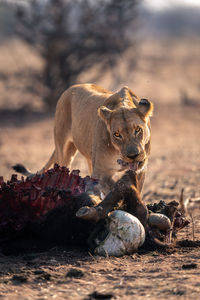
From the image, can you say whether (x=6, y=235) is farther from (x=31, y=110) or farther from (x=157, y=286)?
(x=31, y=110)

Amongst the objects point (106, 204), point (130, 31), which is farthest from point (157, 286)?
point (130, 31)

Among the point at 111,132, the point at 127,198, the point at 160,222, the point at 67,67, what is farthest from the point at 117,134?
the point at 67,67

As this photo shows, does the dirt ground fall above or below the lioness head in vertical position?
below

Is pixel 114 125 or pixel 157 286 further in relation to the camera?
pixel 114 125

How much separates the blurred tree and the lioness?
9.10 metres

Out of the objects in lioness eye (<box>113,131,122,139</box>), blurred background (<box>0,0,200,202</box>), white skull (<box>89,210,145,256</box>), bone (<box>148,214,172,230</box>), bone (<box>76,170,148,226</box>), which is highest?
blurred background (<box>0,0,200,202</box>)

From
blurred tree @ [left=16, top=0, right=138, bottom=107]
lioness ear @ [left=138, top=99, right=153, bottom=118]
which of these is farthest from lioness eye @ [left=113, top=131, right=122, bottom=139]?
blurred tree @ [left=16, top=0, right=138, bottom=107]

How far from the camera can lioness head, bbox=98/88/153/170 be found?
183 inches

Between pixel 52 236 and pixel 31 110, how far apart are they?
12.0m

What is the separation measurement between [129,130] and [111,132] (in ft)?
0.66

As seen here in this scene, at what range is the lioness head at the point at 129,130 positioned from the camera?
Answer: 4660 mm

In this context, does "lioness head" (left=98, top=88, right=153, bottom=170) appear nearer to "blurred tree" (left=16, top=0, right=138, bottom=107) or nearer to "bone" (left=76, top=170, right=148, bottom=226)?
"bone" (left=76, top=170, right=148, bottom=226)

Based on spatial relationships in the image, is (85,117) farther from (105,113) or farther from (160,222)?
(160,222)

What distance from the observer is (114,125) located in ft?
16.1
